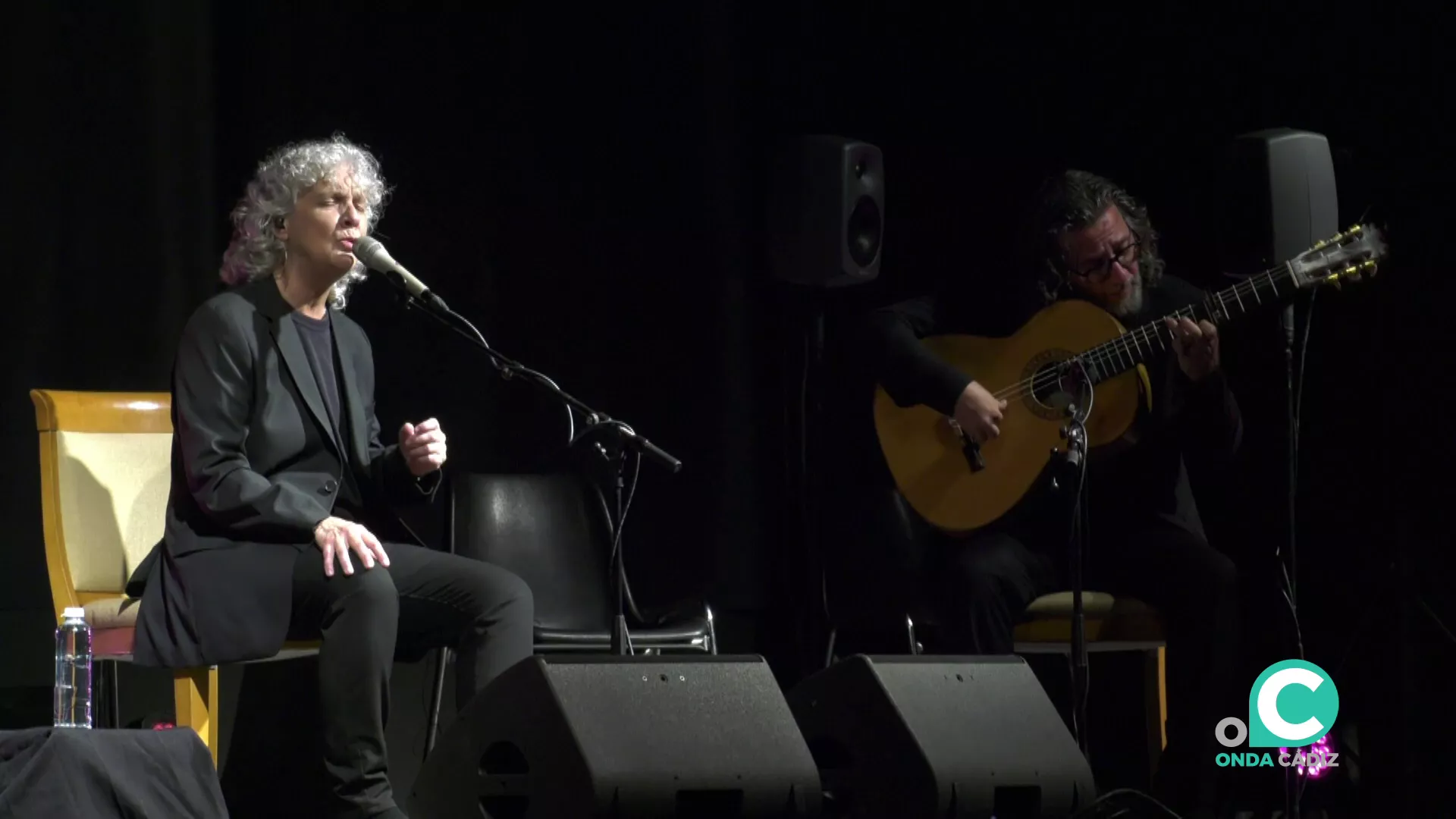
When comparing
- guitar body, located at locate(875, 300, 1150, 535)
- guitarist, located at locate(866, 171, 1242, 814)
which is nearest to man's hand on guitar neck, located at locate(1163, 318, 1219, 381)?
guitarist, located at locate(866, 171, 1242, 814)

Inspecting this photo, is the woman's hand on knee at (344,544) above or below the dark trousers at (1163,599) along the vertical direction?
above

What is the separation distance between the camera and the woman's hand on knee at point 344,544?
308cm

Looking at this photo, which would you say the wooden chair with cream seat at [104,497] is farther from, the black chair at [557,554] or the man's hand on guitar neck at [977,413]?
the man's hand on guitar neck at [977,413]

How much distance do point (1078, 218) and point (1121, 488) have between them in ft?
2.12

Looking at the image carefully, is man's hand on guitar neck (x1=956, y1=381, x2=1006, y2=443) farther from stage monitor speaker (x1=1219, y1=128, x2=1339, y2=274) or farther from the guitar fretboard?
stage monitor speaker (x1=1219, y1=128, x2=1339, y2=274)

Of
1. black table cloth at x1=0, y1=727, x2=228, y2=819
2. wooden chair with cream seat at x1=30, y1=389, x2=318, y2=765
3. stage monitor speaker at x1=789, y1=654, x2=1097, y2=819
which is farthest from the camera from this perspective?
wooden chair with cream seat at x1=30, y1=389, x2=318, y2=765

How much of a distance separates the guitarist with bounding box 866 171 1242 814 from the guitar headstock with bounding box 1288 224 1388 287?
22cm

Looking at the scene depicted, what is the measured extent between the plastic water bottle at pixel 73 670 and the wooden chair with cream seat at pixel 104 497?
348mm

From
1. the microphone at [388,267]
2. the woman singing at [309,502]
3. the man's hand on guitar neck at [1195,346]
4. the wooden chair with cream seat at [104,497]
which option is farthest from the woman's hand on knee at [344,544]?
the man's hand on guitar neck at [1195,346]

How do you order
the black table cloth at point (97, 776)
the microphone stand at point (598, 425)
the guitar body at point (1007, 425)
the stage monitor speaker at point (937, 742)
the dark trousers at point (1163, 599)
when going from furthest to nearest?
the guitar body at point (1007, 425), the dark trousers at point (1163, 599), the microphone stand at point (598, 425), the stage monitor speaker at point (937, 742), the black table cloth at point (97, 776)

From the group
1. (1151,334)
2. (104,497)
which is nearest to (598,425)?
(104,497)

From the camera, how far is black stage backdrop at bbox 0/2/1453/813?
3.90m

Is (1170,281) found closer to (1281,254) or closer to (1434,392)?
(1281,254)

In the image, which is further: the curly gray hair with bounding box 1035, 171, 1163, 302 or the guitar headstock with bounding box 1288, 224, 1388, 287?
→ the curly gray hair with bounding box 1035, 171, 1163, 302
